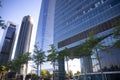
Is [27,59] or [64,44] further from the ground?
[64,44]

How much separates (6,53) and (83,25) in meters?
105

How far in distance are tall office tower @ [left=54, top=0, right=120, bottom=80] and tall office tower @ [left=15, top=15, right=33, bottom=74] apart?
106186 mm

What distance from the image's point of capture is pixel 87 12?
63.2m

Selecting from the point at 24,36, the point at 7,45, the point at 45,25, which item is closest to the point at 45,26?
the point at 45,25

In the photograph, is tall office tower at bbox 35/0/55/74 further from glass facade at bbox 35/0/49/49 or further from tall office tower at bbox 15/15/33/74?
tall office tower at bbox 15/15/33/74

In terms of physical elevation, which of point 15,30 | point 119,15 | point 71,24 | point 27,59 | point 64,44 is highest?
point 15,30

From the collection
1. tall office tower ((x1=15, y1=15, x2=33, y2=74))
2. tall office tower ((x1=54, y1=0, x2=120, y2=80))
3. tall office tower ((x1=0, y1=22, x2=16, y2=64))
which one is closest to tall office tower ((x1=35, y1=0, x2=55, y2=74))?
tall office tower ((x1=15, y1=15, x2=33, y2=74))

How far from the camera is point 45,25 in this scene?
565ft

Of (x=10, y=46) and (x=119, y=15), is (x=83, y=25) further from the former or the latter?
(x=10, y=46)

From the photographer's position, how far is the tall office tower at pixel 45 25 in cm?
16825

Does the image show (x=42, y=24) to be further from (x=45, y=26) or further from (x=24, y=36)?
(x=24, y=36)

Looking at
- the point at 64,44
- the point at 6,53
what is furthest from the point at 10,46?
the point at 64,44

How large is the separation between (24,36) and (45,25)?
38.7 meters

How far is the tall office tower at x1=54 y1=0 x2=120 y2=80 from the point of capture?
116ft
